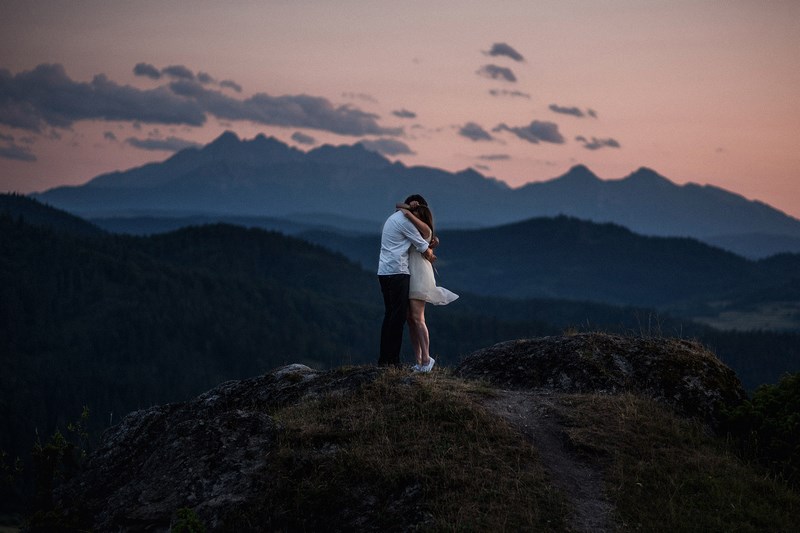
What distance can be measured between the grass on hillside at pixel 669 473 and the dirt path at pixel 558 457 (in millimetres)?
162

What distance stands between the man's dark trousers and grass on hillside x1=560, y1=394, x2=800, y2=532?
3232 mm

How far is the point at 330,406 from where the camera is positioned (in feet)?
34.3

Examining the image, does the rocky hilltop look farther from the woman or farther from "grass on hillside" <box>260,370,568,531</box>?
the woman

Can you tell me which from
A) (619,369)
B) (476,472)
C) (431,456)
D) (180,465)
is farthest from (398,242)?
(180,465)

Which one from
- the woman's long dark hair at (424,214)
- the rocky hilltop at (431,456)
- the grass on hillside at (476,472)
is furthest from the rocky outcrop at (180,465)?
the woman's long dark hair at (424,214)

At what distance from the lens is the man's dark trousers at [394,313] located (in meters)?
12.5

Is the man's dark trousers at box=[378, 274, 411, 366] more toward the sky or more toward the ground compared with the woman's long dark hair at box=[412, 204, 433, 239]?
more toward the ground

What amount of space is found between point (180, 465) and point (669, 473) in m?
6.20

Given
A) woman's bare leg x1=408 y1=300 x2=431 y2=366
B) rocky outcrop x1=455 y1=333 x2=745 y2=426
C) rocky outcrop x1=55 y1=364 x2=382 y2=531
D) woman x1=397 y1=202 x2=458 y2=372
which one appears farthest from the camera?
woman's bare leg x1=408 y1=300 x2=431 y2=366

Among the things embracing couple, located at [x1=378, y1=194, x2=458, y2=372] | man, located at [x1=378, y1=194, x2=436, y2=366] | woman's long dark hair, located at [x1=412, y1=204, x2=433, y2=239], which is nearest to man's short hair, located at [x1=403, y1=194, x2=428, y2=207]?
embracing couple, located at [x1=378, y1=194, x2=458, y2=372]

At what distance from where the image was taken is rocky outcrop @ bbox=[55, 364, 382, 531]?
28.7ft

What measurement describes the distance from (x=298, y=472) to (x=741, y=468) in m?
5.72

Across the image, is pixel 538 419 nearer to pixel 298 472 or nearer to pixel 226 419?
pixel 298 472

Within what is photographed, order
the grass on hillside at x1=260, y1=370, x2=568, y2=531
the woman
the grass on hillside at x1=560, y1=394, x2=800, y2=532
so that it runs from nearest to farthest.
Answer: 1. the grass on hillside at x1=260, y1=370, x2=568, y2=531
2. the grass on hillside at x1=560, y1=394, x2=800, y2=532
3. the woman
